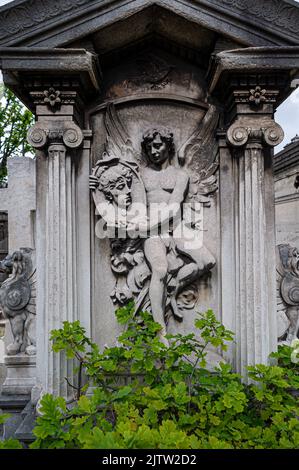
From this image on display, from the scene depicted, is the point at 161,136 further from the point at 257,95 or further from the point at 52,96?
the point at 52,96

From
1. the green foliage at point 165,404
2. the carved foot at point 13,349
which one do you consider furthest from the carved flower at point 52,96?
the carved foot at point 13,349

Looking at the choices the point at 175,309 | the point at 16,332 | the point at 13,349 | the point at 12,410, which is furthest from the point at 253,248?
the point at 12,410

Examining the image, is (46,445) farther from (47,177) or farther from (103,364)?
(47,177)

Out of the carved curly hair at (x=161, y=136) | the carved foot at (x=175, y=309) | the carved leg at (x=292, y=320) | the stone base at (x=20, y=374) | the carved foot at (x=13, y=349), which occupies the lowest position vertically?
the stone base at (x=20, y=374)

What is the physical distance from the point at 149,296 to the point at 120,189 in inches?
39.7

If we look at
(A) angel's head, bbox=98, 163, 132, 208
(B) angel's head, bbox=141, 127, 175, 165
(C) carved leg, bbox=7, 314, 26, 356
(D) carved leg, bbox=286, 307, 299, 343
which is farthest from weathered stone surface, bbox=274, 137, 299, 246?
(C) carved leg, bbox=7, 314, 26, 356

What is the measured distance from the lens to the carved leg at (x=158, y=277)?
3.78m

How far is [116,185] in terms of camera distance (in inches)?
150

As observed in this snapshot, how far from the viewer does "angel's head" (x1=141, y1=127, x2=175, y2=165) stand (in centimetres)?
386

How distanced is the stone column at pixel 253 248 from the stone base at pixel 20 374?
2.16m

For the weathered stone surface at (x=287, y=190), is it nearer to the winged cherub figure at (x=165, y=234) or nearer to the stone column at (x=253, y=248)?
the stone column at (x=253, y=248)

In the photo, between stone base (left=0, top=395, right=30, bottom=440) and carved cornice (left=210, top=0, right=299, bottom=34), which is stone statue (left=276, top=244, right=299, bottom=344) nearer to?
carved cornice (left=210, top=0, right=299, bottom=34)

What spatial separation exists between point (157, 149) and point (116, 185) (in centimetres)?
51

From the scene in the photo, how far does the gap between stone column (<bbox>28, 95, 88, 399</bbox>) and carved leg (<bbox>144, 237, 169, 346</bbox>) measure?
682mm
